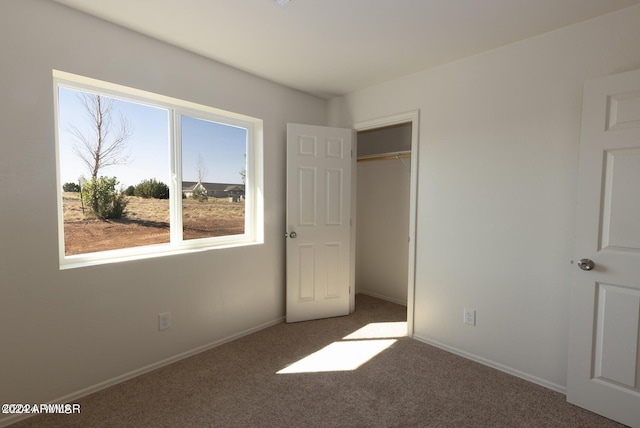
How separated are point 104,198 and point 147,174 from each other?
1.15 feet

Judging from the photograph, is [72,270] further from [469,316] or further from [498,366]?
[498,366]

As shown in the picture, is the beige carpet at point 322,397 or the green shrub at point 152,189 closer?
the beige carpet at point 322,397

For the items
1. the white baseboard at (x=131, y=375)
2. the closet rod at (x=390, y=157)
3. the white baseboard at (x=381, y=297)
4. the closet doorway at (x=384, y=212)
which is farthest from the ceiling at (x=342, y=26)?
the white baseboard at (x=381, y=297)

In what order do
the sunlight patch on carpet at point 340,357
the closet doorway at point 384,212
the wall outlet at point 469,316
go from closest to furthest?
the sunlight patch on carpet at point 340,357
the wall outlet at point 469,316
the closet doorway at point 384,212

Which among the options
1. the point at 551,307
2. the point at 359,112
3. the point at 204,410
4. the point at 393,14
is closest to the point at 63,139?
the point at 204,410

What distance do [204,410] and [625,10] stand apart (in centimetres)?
354

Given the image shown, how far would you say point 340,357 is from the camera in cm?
254

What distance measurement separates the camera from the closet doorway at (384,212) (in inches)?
150

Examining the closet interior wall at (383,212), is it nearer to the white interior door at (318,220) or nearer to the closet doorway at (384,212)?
the closet doorway at (384,212)

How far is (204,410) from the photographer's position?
1.89 m

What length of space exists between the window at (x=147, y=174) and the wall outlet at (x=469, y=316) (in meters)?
2.02

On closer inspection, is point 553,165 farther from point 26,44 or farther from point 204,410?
point 26,44

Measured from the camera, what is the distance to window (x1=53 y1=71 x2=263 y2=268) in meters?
2.09

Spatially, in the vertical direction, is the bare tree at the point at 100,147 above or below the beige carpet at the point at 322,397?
above
